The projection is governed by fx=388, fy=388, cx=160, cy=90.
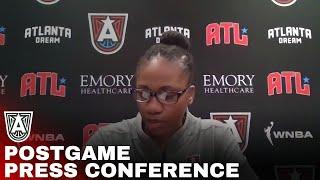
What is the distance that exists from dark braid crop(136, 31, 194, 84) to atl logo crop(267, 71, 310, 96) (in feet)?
1.44

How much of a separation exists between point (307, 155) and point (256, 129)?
301mm

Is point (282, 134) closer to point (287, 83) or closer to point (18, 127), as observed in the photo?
point (287, 83)

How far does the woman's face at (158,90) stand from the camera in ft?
6.44

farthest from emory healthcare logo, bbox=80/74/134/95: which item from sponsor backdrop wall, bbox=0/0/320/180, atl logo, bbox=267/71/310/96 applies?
atl logo, bbox=267/71/310/96

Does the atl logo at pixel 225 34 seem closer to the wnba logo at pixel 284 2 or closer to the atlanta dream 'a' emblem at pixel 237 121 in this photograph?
the wnba logo at pixel 284 2

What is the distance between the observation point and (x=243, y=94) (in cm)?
209

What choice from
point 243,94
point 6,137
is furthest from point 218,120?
point 6,137

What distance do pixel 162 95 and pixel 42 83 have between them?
65 cm

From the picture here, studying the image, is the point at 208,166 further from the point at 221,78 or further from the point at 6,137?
the point at 6,137

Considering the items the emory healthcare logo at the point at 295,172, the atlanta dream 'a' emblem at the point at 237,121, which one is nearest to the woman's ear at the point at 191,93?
the atlanta dream 'a' emblem at the point at 237,121

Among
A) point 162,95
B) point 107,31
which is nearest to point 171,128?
point 162,95

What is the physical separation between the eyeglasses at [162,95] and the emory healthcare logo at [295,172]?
0.67 meters

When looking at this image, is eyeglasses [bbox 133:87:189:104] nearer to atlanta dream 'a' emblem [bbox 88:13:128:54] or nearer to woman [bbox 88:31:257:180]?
A: woman [bbox 88:31:257:180]

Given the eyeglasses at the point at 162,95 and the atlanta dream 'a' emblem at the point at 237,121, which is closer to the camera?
the eyeglasses at the point at 162,95
